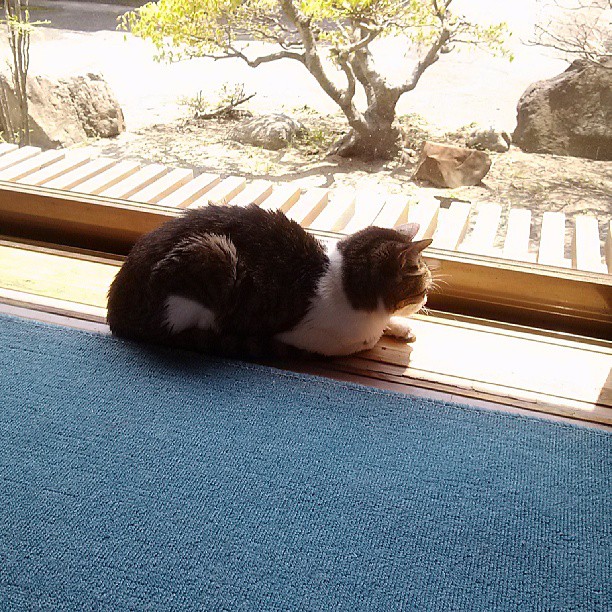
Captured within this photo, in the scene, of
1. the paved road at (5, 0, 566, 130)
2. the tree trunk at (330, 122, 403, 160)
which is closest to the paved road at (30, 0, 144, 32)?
the paved road at (5, 0, 566, 130)

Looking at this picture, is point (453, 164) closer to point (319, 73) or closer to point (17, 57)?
point (319, 73)

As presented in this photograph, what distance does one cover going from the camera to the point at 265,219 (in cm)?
162

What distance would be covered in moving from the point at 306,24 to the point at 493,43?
0.51 metres

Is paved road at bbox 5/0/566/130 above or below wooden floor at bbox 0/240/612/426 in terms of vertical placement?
above

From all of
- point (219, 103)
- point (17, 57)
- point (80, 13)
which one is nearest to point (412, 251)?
point (219, 103)

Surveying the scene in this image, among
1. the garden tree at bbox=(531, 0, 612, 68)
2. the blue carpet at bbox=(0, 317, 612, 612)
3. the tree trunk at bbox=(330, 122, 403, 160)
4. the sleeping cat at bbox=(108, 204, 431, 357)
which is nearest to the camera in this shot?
the blue carpet at bbox=(0, 317, 612, 612)

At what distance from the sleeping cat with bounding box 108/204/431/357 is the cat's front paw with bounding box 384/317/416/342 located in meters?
0.13

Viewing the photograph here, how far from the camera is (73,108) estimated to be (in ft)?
6.78

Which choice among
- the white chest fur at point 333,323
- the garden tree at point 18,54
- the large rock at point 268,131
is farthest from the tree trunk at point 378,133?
the garden tree at point 18,54

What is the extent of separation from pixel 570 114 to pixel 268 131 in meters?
0.84

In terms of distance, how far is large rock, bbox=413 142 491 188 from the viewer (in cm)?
184

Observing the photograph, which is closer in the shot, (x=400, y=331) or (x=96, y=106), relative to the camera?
(x=400, y=331)

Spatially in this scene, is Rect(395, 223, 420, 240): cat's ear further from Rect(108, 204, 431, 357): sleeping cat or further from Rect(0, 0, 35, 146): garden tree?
Rect(0, 0, 35, 146): garden tree

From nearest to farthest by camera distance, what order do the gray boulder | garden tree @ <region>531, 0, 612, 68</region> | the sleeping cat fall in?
1. the sleeping cat
2. garden tree @ <region>531, 0, 612, 68</region>
3. the gray boulder
